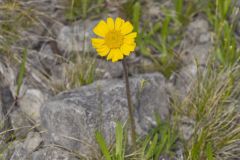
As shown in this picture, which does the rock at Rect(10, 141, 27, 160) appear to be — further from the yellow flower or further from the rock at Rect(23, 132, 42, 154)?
the yellow flower

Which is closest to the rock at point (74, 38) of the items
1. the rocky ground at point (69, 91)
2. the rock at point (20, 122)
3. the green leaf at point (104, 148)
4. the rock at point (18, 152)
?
the rocky ground at point (69, 91)

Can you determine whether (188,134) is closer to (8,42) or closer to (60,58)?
(60,58)

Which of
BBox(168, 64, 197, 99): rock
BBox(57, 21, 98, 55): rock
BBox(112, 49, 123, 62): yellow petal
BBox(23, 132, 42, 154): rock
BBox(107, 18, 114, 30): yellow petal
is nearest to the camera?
BBox(112, 49, 123, 62): yellow petal

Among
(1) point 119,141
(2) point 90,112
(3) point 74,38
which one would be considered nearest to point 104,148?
(1) point 119,141

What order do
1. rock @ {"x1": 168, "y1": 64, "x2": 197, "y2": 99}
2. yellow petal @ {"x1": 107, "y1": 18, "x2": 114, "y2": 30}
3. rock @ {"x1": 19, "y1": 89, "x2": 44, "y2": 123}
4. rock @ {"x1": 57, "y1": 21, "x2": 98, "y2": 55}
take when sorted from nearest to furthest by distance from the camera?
1. yellow petal @ {"x1": 107, "y1": 18, "x2": 114, "y2": 30}
2. rock @ {"x1": 19, "y1": 89, "x2": 44, "y2": 123}
3. rock @ {"x1": 168, "y1": 64, "x2": 197, "y2": 99}
4. rock @ {"x1": 57, "y1": 21, "x2": 98, "y2": 55}

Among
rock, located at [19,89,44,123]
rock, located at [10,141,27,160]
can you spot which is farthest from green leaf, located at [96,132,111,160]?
rock, located at [19,89,44,123]

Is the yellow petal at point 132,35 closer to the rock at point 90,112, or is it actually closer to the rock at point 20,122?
the rock at point 90,112
